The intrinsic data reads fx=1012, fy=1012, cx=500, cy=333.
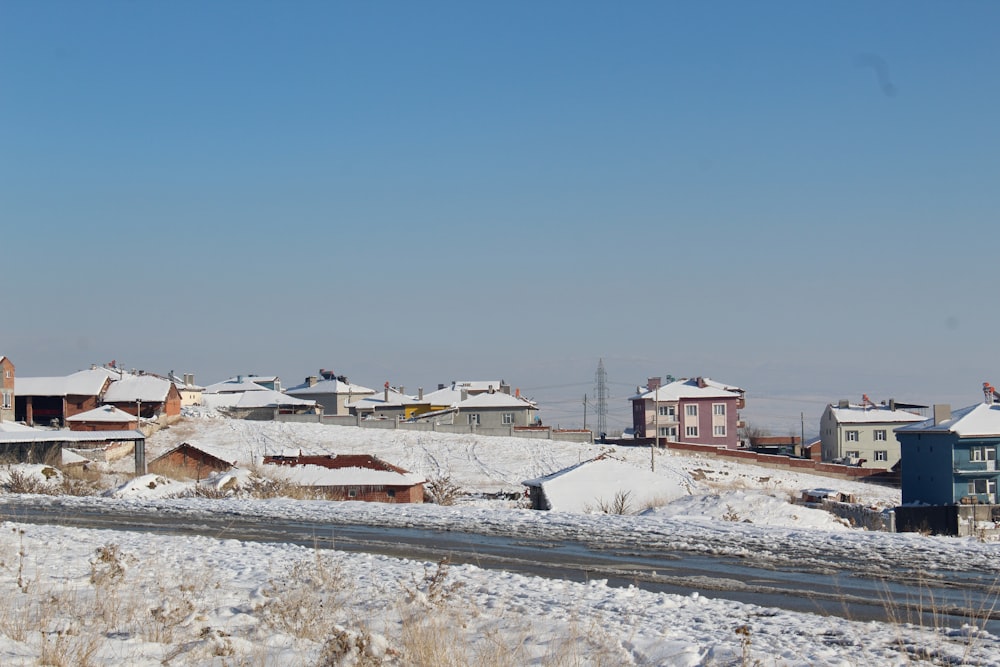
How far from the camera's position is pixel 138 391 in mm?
85250

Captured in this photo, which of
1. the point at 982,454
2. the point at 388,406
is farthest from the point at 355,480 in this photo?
the point at 388,406

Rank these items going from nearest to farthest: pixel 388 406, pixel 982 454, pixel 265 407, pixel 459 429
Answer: pixel 982 454 < pixel 459 429 < pixel 265 407 < pixel 388 406

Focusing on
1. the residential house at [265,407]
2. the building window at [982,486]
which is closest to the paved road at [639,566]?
the building window at [982,486]

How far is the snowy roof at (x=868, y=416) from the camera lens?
326 ft

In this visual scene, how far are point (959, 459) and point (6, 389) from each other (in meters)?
70.2

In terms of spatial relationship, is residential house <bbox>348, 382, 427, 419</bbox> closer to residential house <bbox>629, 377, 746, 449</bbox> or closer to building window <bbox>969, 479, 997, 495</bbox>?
residential house <bbox>629, 377, 746, 449</bbox>

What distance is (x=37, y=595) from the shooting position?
33.7 ft

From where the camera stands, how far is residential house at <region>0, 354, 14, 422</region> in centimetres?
8088

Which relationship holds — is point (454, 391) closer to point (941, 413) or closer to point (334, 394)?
point (334, 394)

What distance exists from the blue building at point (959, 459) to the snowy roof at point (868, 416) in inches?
1710

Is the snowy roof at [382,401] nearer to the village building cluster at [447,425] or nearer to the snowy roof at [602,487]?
the village building cluster at [447,425]

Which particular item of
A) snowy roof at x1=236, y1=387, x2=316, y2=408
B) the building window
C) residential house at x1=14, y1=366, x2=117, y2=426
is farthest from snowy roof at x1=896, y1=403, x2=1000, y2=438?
residential house at x1=14, y1=366, x2=117, y2=426

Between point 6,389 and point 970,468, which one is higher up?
point 6,389

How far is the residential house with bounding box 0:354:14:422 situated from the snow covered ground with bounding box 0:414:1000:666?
2716 inches
